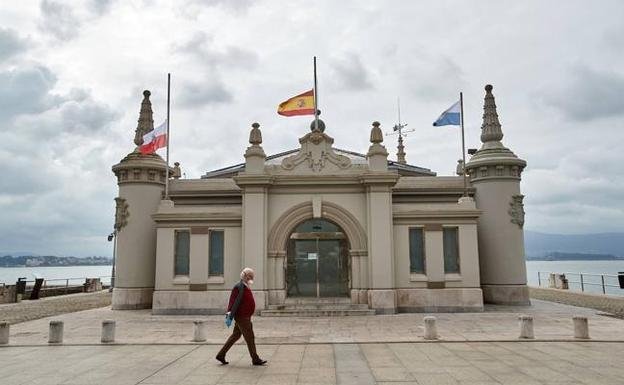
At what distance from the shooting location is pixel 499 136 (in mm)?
26406

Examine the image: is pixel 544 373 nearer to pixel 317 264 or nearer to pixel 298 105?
pixel 317 264

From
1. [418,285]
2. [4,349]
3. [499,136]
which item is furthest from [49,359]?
[499,136]

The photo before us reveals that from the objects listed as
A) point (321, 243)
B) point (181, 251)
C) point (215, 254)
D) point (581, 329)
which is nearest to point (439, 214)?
point (321, 243)

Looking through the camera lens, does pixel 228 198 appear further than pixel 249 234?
Yes

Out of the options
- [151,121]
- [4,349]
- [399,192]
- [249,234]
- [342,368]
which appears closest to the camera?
[342,368]

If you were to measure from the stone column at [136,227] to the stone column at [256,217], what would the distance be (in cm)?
599

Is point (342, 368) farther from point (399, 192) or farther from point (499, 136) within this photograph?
point (499, 136)

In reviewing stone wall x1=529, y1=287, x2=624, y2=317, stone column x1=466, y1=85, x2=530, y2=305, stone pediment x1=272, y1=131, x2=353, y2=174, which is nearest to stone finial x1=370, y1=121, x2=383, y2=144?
stone pediment x1=272, y1=131, x2=353, y2=174

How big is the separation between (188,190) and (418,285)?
1223cm

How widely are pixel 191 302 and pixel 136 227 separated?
5.76 m

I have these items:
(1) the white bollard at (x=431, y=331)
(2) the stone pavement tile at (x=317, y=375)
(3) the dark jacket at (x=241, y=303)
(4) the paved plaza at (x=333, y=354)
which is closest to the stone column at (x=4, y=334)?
(4) the paved plaza at (x=333, y=354)

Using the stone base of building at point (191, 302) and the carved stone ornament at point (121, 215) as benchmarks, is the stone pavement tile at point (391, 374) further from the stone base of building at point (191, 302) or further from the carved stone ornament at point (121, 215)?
the carved stone ornament at point (121, 215)

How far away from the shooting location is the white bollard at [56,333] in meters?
14.3

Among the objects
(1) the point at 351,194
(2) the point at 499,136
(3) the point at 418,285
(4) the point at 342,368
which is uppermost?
(2) the point at 499,136
